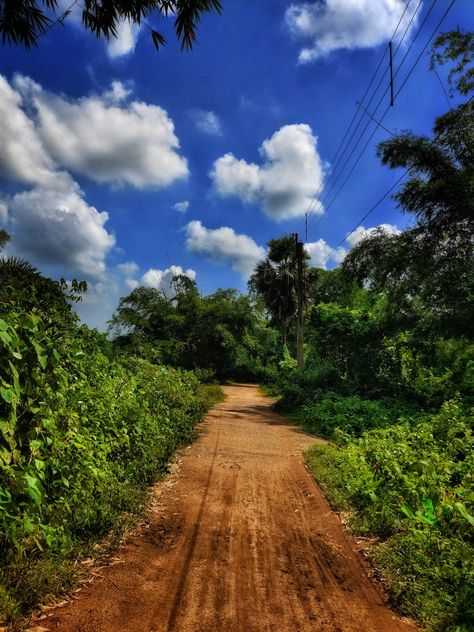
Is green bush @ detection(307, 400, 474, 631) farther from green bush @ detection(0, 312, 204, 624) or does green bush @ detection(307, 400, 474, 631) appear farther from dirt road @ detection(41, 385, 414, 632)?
green bush @ detection(0, 312, 204, 624)

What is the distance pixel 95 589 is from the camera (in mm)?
3484

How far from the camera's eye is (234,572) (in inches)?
158

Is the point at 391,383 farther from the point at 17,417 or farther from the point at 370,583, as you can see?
the point at 17,417

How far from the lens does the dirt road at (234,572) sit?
10.7 feet

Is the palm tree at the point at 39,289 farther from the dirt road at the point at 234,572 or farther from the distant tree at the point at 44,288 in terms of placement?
the dirt road at the point at 234,572

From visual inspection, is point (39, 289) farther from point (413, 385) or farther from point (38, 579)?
point (413, 385)

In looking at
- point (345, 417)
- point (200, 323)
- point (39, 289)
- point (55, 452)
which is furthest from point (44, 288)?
point (200, 323)

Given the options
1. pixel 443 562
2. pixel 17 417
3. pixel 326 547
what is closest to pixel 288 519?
pixel 326 547

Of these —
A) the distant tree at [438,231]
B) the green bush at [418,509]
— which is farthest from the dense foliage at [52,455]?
the distant tree at [438,231]

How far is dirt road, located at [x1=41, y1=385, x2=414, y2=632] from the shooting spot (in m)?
3.26

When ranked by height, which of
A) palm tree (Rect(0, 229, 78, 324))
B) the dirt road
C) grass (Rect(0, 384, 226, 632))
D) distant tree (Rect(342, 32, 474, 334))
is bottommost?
the dirt road

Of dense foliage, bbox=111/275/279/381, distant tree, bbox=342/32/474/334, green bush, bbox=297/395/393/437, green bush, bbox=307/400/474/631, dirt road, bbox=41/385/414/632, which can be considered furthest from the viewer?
dense foliage, bbox=111/275/279/381

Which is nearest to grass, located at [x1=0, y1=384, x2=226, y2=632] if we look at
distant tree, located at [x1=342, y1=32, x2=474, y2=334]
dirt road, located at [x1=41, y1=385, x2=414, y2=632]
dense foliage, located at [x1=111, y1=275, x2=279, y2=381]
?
dirt road, located at [x1=41, y1=385, x2=414, y2=632]

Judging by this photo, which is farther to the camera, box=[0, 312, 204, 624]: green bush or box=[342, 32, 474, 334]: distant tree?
box=[342, 32, 474, 334]: distant tree
